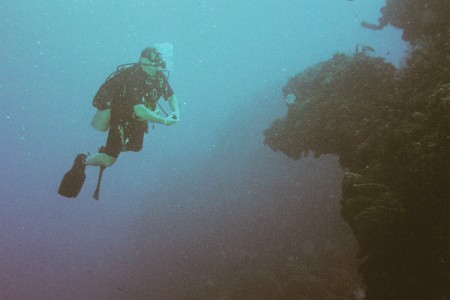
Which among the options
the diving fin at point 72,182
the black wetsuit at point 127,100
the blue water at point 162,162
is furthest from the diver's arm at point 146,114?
the blue water at point 162,162

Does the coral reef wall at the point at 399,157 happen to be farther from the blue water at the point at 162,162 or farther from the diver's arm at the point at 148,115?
the blue water at the point at 162,162

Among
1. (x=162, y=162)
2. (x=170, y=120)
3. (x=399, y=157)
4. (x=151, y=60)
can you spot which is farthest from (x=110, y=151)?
(x=162, y=162)

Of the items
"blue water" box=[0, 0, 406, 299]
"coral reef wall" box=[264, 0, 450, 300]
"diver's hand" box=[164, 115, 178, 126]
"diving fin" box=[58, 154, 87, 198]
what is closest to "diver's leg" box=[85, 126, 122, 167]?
"diving fin" box=[58, 154, 87, 198]

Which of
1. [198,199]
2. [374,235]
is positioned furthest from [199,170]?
[374,235]

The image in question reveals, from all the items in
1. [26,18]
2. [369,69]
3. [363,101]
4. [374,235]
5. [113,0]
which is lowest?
[374,235]

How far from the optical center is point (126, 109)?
508 centimetres

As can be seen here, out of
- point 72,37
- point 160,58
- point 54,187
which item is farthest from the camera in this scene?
point 72,37

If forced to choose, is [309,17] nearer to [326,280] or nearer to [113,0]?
[113,0]

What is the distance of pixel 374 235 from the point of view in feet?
13.6

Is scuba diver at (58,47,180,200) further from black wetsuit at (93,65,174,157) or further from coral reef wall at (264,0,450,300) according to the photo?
coral reef wall at (264,0,450,300)

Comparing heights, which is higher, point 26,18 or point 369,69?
point 26,18

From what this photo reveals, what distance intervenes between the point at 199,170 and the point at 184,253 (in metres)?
8.86

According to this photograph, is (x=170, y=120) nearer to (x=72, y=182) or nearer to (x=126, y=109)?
(x=126, y=109)

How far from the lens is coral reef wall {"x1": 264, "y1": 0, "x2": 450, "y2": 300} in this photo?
404 cm
